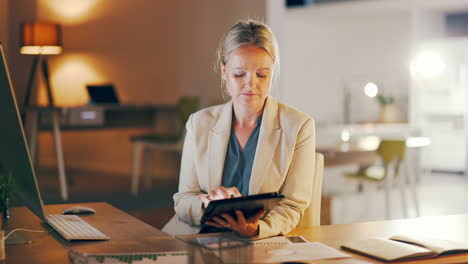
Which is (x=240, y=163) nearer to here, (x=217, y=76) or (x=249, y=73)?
(x=249, y=73)

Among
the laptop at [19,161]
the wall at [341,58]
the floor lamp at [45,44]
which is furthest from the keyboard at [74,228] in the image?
the wall at [341,58]

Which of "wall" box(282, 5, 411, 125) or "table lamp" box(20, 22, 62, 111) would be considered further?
"wall" box(282, 5, 411, 125)

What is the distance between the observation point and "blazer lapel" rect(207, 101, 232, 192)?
2.34 metres

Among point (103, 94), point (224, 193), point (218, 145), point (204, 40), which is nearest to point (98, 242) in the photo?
point (224, 193)

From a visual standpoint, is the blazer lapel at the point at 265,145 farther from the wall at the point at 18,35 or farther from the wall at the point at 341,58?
the wall at the point at 18,35

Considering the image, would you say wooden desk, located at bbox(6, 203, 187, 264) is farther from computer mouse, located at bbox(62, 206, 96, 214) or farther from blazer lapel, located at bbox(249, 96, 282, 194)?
blazer lapel, located at bbox(249, 96, 282, 194)

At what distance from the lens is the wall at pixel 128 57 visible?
27.1 feet

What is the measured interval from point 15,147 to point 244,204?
2.04 ft

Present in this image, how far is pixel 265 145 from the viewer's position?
2.29m

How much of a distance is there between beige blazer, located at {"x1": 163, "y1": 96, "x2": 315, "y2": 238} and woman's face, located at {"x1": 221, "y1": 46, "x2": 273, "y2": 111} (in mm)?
109

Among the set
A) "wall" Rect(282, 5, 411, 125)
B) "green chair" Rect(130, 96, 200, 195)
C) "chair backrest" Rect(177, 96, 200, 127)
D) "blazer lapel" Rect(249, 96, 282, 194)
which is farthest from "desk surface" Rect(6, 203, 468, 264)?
"wall" Rect(282, 5, 411, 125)

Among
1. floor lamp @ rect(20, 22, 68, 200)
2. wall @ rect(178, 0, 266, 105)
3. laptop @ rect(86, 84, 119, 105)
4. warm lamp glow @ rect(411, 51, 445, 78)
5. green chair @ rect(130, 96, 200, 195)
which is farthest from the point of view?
warm lamp glow @ rect(411, 51, 445, 78)

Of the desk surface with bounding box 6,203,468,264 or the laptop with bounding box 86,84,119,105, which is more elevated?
the laptop with bounding box 86,84,119,105

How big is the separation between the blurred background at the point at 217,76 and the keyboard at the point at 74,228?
17.1ft
